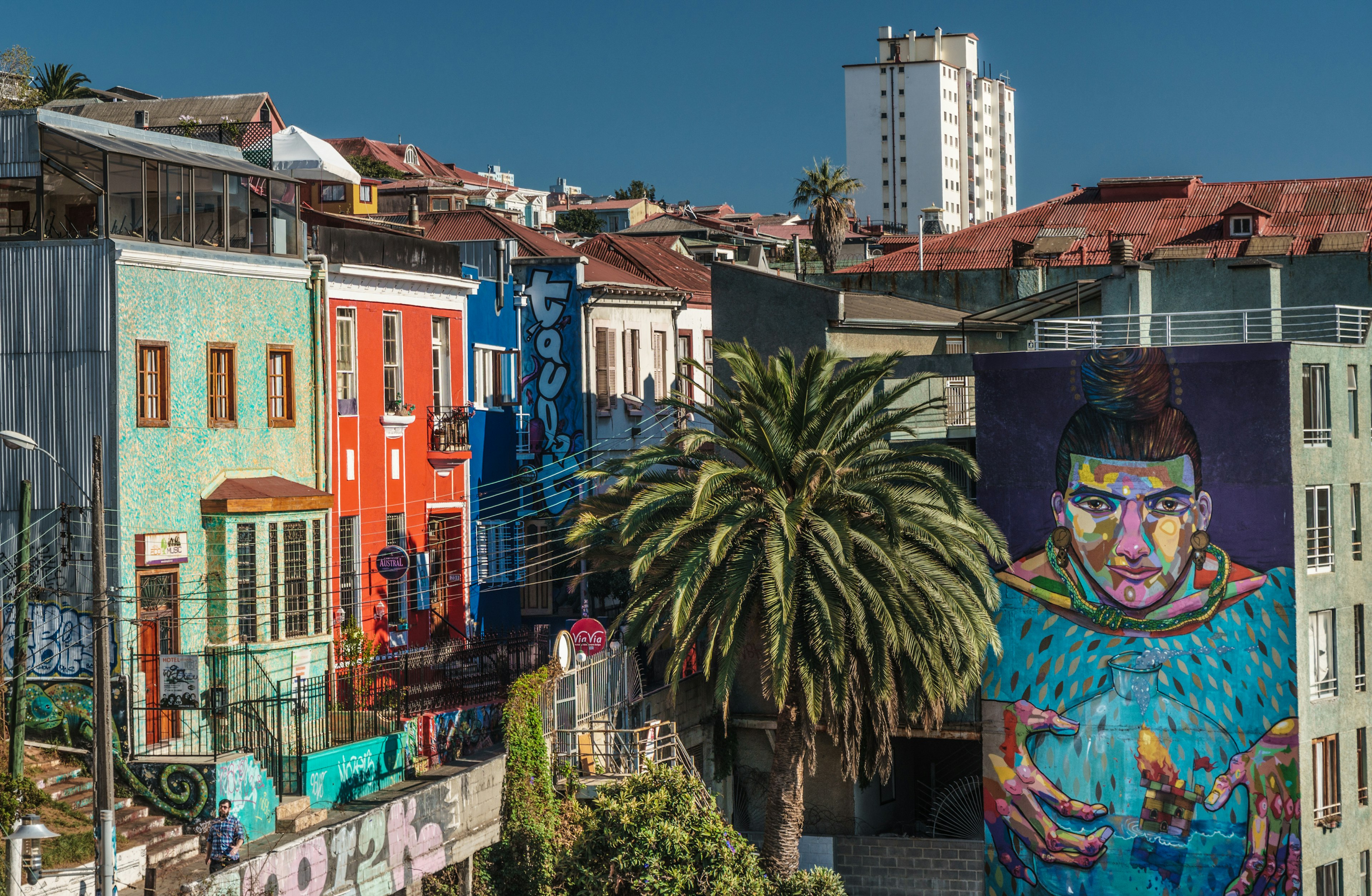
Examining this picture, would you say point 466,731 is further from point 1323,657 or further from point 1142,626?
point 1323,657

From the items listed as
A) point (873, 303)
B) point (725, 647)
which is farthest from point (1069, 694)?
point (873, 303)

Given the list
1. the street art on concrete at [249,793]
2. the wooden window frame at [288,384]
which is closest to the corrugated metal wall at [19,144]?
the wooden window frame at [288,384]

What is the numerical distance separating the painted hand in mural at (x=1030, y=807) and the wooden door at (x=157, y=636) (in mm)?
18427

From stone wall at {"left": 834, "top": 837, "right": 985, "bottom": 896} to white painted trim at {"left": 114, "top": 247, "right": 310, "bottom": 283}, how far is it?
1849 cm

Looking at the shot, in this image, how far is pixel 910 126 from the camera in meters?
185

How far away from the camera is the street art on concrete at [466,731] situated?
32.0m

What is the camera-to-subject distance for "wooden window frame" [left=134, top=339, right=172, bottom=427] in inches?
1125

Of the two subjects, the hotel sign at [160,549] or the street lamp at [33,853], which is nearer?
the street lamp at [33,853]

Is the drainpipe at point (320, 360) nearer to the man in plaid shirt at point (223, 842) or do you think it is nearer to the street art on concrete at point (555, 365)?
the man in plaid shirt at point (223, 842)

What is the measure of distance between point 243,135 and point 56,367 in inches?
343

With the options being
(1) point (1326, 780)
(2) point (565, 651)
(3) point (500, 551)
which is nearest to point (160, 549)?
(2) point (565, 651)

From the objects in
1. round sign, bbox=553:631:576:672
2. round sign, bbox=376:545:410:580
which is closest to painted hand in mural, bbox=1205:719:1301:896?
round sign, bbox=553:631:576:672

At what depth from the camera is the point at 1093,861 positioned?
36.8 meters

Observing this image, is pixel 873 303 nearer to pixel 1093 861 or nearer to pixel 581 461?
pixel 581 461
